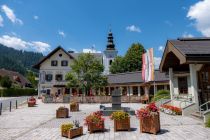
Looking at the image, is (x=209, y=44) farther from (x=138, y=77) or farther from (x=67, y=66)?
(x=67, y=66)

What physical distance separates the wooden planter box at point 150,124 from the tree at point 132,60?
157 ft

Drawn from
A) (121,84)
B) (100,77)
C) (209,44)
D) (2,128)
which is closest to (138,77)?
(121,84)

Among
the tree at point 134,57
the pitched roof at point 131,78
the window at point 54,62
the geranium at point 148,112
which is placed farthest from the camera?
the tree at point 134,57

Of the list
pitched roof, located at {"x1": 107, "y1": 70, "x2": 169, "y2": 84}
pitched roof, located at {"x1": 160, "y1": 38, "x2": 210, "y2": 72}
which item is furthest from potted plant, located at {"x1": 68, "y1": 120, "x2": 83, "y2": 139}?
pitched roof, located at {"x1": 107, "y1": 70, "x2": 169, "y2": 84}

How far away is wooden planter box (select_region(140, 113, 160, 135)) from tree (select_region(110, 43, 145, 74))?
47784 millimetres

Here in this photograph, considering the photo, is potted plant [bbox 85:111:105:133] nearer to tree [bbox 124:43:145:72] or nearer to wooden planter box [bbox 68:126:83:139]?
wooden planter box [bbox 68:126:83:139]

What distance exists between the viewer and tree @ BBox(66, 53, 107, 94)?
37.6 m

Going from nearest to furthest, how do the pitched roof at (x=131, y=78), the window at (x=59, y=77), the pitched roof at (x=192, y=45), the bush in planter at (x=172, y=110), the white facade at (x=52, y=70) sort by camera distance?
Answer: the pitched roof at (x=192, y=45) < the bush in planter at (x=172, y=110) < the pitched roof at (x=131, y=78) < the white facade at (x=52, y=70) < the window at (x=59, y=77)

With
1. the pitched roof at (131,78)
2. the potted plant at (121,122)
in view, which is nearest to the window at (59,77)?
the pitched roof at (131,78)

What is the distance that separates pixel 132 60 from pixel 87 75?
77.2 feet

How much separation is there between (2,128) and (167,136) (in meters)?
8.88

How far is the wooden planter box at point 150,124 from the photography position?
10445 mm

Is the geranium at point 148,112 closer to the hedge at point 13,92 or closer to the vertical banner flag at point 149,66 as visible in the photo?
the vertical banner flag at point 149,66

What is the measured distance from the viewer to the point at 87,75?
37.4m
